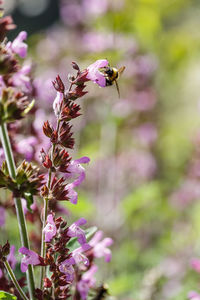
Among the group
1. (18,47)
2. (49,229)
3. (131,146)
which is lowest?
(131,146)

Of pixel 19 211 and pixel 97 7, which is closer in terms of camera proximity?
pixel 19 211

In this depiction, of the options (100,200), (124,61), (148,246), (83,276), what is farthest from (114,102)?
(83,276)

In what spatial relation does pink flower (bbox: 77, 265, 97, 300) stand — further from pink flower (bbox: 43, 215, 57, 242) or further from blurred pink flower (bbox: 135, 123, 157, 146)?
blurred pink flower (bbox: 135, 123, 157, 146)

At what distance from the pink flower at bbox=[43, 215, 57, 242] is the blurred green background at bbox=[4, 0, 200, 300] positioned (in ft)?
5.31

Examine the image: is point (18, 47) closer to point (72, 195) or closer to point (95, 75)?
point (95, 75)

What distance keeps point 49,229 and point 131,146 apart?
477cm

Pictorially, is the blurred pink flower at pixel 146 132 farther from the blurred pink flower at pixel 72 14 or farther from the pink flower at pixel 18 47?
the pink flower at pixel 18 47

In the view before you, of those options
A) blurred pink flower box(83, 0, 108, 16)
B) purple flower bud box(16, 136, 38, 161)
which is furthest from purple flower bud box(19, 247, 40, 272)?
blurred pink flower box(83, 0, 108, 16)

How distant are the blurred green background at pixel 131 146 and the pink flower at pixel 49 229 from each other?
1620mm

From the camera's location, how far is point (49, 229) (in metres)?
1.34

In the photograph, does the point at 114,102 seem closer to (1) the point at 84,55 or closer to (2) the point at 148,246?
(1) the point at 84,55

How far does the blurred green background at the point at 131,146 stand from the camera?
3.85m

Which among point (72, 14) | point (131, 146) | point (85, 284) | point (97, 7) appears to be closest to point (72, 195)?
point (85, 284)

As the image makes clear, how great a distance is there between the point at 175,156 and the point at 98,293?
5645mm
